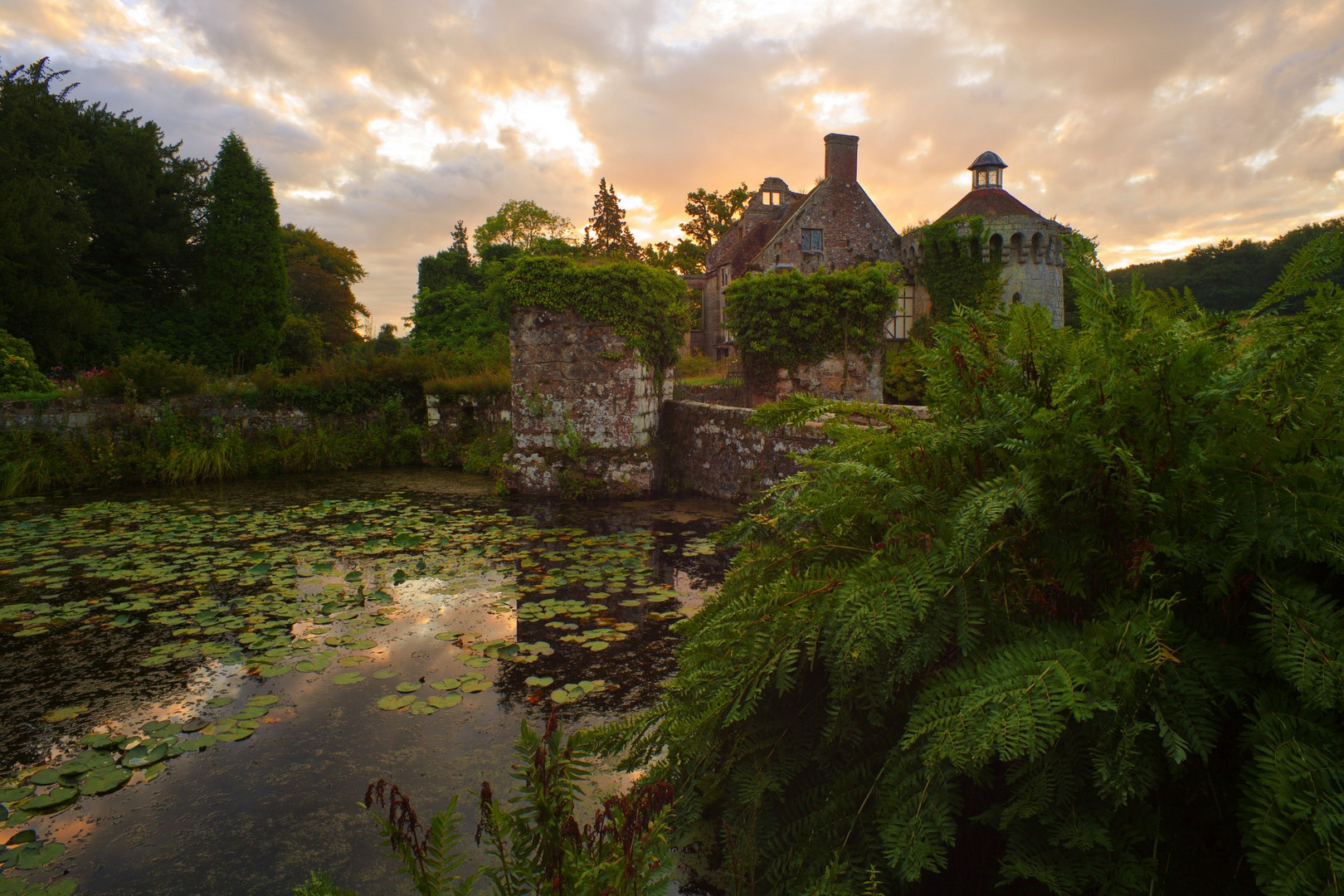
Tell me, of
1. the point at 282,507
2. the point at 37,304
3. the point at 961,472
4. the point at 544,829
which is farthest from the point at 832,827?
the point at 37,304

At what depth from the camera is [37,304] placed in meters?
15.7

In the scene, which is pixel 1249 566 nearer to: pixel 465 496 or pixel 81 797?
pixel 81 797

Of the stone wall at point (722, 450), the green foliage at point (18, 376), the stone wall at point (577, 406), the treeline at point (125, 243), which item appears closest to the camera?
the stone wall at point (722, 450)

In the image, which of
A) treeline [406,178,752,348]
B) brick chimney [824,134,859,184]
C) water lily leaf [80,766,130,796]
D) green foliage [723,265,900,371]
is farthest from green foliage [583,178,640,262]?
water lily leaf [80,766,130,796]

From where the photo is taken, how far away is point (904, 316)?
24484 mm

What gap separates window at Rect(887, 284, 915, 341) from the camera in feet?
79.5

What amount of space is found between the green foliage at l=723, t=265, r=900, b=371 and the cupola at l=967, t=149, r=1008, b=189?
66.0 ft

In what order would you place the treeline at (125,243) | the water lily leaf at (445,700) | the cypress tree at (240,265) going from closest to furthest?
the water lily leaf at (445,700) < the treeline at (125,243) < the cypress tree at (240,265)

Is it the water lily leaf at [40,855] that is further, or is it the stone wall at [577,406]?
the stone wall at [577,406]

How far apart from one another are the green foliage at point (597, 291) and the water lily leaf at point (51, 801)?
605cm

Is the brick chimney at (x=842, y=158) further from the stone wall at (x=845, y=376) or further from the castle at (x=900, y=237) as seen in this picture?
the stone wall at (x=845, y=376)

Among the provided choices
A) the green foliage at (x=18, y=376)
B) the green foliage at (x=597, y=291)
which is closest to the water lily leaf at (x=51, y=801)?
the green foliage at (x=597, y=291)

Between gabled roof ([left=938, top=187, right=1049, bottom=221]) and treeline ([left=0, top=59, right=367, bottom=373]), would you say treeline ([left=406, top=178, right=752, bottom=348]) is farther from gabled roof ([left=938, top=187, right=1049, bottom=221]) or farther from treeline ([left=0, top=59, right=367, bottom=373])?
gabled roof ([left=938, top=187, right=1049, bottom=221])

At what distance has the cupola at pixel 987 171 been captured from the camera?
26938 mm
